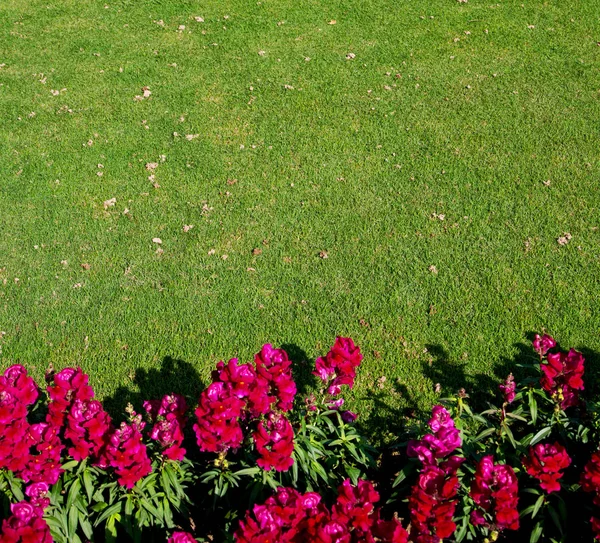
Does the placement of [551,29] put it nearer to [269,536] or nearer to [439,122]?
[439,122]

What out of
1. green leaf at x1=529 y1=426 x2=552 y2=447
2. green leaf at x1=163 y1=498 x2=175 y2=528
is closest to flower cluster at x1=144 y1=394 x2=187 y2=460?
green leaf at x1=163 y1=498 x2=175 y2=528

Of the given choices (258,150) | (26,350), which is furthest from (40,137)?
(26,350)

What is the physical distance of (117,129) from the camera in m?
6.98

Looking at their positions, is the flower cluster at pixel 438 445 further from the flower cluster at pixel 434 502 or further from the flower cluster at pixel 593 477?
the flower cluster at pixel 593 477

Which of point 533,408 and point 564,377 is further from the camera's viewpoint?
point 533,408

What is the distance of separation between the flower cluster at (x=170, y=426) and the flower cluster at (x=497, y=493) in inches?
55.7

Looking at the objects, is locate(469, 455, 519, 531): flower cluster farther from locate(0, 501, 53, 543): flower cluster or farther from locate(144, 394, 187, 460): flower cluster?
locate(0, 501, 53, 543): flower cluster

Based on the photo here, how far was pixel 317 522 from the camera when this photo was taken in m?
2.52

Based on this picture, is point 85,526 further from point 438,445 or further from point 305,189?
point 305,189

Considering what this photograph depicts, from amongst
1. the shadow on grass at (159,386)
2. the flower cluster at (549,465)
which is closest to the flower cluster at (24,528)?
the shadow on grass at (159,386)

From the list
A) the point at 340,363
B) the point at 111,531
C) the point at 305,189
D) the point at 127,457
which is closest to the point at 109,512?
the point at 111,531

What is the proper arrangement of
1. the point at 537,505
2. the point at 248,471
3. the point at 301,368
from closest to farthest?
→ the point at 537,505
the point at 248,471
the point at 301,368

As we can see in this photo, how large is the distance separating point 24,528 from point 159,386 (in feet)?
6.70

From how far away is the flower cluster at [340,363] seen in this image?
11.6 feet
